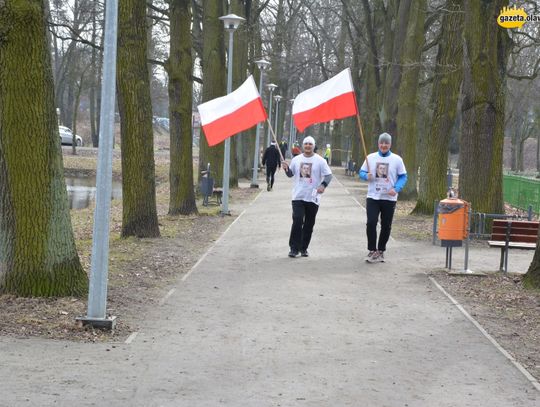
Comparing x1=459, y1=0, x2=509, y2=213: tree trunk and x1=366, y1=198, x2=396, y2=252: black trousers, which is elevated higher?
x1=459, y1=0, x2=509, y2=213: tree trunk

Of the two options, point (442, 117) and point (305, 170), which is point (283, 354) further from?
point (442, 117)

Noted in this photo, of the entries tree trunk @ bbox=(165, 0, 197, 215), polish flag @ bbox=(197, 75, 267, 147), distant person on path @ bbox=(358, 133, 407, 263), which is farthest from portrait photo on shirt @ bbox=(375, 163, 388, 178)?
tree trunk @ bbox=(165, 0, 197, 215)

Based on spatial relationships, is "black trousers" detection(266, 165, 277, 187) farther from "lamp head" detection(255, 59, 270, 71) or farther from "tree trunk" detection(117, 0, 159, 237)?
"tree trunk" detection(117, 0, 159, 237)

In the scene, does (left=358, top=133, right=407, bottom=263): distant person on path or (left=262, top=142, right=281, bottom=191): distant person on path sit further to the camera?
(left=262, top=142, right=281, bottom=191): distant person on path

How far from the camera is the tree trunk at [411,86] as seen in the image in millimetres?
26828

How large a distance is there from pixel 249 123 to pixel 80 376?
27.1 ft

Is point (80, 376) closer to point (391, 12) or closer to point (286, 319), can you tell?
point (286, 319)

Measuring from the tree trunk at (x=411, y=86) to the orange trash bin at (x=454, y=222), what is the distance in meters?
13.7

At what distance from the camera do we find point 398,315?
9781 millimetres

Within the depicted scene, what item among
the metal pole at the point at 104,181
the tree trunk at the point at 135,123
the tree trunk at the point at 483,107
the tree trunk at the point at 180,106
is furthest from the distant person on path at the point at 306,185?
the tree trunk at the point at 180,106

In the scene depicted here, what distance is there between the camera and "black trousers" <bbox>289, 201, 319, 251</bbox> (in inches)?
559

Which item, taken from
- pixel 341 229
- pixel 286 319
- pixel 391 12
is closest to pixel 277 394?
pixel 286 319

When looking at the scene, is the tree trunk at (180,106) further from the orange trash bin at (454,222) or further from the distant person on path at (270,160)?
Result: the distant person on path at (270,160)

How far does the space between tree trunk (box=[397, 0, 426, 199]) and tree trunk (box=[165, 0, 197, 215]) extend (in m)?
8.33
